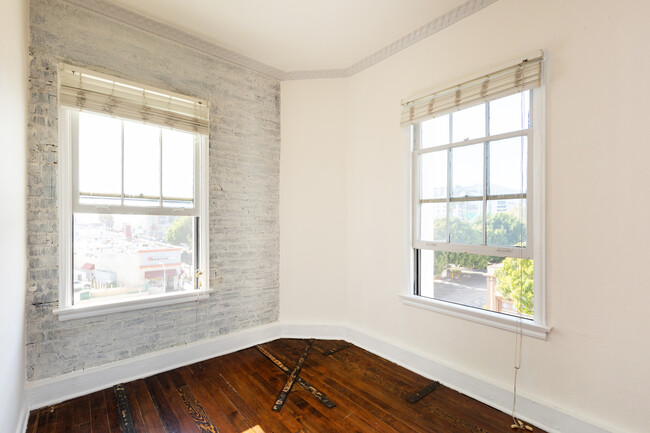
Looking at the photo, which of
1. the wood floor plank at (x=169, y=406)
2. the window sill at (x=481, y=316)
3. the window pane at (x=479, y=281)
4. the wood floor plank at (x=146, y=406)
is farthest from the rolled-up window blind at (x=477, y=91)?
the wood floor plank at (x=146, y=406)

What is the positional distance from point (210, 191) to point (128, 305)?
1.24 m

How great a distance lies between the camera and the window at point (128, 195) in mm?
2463

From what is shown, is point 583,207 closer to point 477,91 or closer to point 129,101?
point 477,91

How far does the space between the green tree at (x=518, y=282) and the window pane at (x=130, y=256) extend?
2792 mm

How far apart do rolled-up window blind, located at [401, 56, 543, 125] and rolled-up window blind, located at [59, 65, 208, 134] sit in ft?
6.73

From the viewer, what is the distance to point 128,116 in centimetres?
267

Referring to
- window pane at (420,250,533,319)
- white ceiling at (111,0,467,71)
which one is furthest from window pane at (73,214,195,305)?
window pane at (420,250,533,319)

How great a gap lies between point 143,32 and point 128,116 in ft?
2.59

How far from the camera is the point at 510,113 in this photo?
2.35 metres

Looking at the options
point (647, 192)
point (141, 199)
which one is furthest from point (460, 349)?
point (141, 199)

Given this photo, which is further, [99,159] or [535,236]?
[99,159]

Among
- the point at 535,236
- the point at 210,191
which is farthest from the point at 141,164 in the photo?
the point at 535,236

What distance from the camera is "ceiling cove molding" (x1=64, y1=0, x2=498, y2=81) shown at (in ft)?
8.32

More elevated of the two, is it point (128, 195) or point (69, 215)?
point (128, 195)
